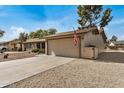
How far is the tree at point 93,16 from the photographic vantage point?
24.4 metres

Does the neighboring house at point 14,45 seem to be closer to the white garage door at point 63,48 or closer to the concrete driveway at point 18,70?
the white garage door at point 63,48

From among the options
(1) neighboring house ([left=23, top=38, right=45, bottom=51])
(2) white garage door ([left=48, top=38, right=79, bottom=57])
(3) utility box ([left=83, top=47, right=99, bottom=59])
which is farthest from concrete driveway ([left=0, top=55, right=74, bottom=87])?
(1) neighboring house ([left=23, top=38, right=45, bottom=51])

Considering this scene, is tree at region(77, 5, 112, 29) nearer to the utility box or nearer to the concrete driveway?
the utility box

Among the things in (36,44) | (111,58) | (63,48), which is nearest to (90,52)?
(111,58)

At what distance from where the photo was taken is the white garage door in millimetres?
14281

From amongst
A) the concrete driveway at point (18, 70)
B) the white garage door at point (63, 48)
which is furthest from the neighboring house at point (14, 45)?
the concrete driveway at point (18, 70)

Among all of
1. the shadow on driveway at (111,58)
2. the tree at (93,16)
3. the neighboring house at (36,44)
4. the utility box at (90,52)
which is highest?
the tree at (93,16)

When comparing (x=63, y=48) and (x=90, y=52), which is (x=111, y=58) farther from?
(x=63, y=48)

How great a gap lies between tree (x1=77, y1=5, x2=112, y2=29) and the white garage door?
37.6 ft

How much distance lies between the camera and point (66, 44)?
15.1 m

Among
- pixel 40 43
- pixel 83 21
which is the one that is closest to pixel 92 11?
pixel 83 21

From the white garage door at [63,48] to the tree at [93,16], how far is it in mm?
11456
